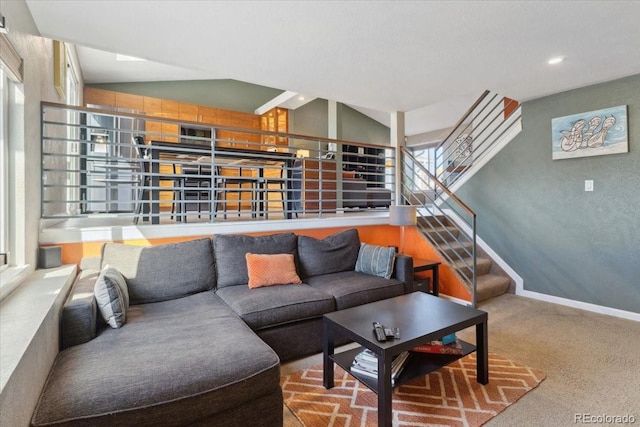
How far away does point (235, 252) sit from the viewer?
9.22 feet

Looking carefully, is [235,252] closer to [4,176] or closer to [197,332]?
[197,332]

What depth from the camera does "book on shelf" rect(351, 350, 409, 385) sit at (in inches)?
69.4

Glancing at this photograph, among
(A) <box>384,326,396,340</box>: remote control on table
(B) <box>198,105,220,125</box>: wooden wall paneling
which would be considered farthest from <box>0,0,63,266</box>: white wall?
(B) <box>198,105,220,125</box>: wooden wall paneling

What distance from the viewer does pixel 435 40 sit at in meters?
2.60

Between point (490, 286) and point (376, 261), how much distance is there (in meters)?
1.69

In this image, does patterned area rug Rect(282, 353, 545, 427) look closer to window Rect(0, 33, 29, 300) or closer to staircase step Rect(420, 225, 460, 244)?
window Rect(0, 33, 29, 300)

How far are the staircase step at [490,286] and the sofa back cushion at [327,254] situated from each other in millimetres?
1574

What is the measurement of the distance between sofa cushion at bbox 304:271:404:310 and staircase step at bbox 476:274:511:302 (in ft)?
4.32

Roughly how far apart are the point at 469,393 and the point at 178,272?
2195mm

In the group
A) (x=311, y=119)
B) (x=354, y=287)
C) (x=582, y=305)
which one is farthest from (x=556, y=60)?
(x=311, y=119)

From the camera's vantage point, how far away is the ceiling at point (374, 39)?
7.14ft

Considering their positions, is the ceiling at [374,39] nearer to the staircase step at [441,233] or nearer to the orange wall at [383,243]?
the orange wall at [383,243]

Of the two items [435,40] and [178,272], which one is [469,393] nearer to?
[178,272]

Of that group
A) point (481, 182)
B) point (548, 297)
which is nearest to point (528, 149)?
point (481, 182)
